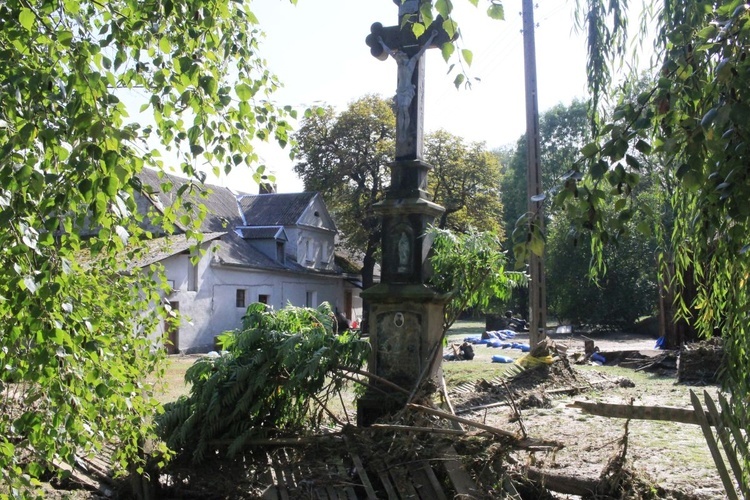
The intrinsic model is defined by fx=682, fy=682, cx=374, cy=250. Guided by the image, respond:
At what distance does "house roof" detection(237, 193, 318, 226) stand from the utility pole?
65.4 ft

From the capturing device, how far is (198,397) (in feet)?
21.9

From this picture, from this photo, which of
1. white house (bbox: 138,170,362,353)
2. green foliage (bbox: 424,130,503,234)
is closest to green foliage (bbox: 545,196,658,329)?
green foliage (bbox: 424,130,503,234)

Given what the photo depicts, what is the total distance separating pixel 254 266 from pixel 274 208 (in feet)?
25.9

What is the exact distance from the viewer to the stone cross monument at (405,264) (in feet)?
24.0

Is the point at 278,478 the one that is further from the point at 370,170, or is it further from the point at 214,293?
the point at 370,170

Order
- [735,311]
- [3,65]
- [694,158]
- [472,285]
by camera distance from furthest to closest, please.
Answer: [472,285]
[735,311]
[3,65]
[694,158]

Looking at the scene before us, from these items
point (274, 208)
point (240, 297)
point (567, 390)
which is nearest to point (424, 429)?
point (567, 390)

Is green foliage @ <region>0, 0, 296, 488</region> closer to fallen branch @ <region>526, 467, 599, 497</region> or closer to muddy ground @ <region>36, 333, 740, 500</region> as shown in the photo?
muddy ground @ <region>36, 333, 740, 500</region>

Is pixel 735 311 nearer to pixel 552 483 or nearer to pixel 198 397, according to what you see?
pixel 552 483

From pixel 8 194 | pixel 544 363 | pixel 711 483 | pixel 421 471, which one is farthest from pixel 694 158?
pixel 544 363

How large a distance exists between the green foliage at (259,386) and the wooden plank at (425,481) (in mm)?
1245

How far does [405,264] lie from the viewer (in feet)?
25.1

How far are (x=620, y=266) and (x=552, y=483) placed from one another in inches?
1192

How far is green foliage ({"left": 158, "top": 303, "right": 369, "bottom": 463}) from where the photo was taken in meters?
6.45
